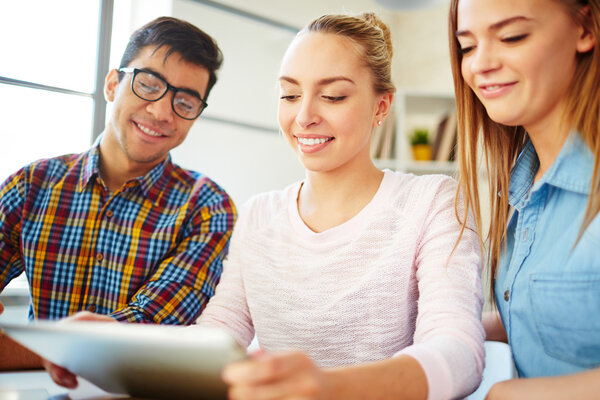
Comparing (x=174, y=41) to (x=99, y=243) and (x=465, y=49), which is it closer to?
(x=99, y=243)

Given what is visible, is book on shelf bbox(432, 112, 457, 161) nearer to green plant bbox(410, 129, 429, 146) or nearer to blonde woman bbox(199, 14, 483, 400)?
green plant bbox(410, 129, 429, 146)

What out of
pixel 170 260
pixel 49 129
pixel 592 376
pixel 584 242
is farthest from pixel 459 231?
pixel 49 129

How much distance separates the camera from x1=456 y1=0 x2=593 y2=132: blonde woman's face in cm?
90

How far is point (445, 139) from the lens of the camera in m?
3.39

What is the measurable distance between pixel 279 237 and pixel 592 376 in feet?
2.28

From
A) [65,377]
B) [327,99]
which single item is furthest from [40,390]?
[327,99]

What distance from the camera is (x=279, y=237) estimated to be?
48.6 inches

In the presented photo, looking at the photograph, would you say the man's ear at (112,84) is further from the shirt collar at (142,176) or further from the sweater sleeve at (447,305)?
the sweater sleeve at (447,305)

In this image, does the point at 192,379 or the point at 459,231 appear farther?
the point at 459,231

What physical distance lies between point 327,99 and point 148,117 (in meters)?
0.58

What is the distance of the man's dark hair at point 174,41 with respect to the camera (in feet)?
4.98

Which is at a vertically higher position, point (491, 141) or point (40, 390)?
point (491, 141)

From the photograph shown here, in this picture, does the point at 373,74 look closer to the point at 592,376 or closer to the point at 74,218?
the point at 592,376

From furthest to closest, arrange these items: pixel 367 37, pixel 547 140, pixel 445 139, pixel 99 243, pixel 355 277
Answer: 1. pixel 445 139
2. pixel 99 243
3. pixel 367 37
4. pixel 355 277
5. pixel 547 140
